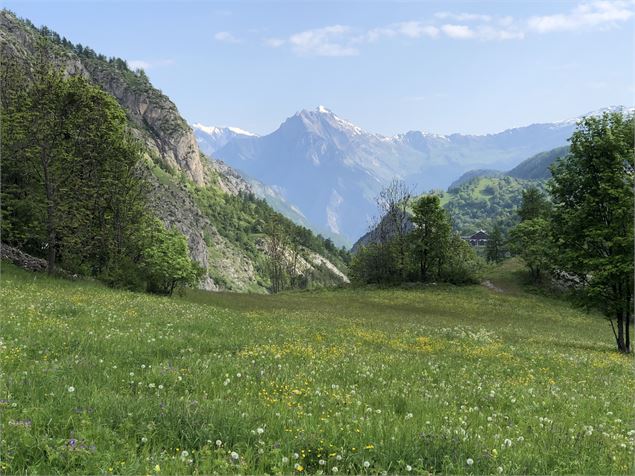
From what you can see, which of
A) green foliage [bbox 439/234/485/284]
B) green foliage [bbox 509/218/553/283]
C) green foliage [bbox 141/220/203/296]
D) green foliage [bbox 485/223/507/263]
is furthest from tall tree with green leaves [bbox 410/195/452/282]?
green foliage [bbox 485/223/507/263]

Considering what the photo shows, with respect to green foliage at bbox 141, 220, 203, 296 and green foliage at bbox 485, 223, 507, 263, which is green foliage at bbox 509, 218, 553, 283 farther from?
green foliage at bbox 485, 223, 507, 263

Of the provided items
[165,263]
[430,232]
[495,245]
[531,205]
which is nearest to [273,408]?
[165,263]

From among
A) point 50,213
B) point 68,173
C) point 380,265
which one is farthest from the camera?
point 380,265

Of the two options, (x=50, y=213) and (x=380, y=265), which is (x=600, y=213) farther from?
(x=380, y=265)

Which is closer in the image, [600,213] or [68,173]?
[600,213]

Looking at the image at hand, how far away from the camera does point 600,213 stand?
1094 inches

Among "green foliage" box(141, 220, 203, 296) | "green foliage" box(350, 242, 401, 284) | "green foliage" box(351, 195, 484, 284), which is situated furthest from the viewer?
"green foliage" box(350, 242, 401, 284)

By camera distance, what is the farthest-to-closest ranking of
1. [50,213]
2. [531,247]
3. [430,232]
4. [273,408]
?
[430,232]
[531,247]
[50,213]
[273,408]

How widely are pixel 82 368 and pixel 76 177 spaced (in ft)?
128

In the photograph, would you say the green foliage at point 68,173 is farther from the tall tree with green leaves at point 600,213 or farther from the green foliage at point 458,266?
the green foliage at point 458,266

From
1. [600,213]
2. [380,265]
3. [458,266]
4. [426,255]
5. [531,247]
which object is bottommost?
[380,265]

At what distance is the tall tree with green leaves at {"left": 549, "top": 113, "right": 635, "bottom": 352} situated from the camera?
86.8 feet

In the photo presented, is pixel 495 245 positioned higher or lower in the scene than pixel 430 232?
lower

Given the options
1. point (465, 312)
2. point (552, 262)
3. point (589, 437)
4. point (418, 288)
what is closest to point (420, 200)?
point (418, 288)
